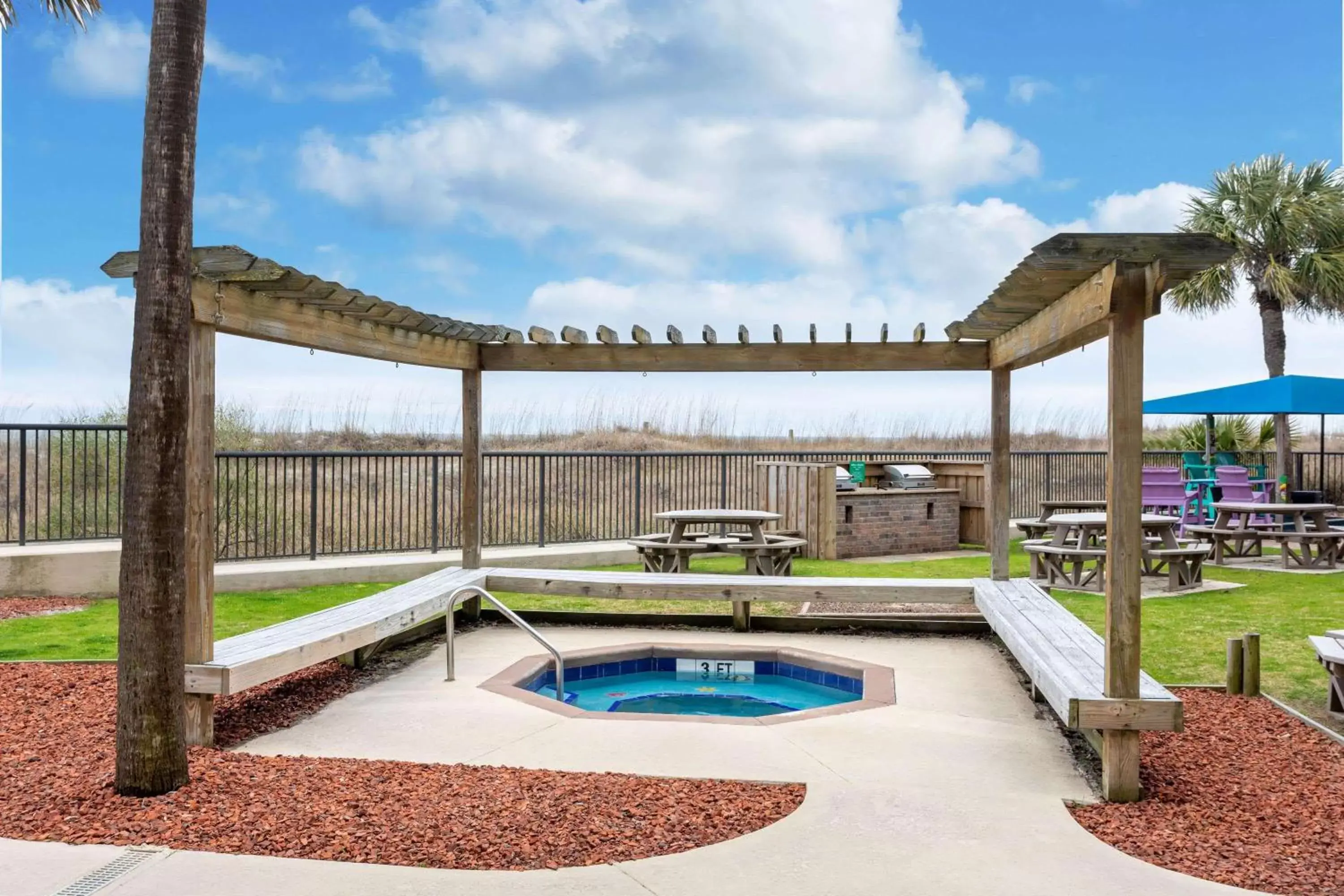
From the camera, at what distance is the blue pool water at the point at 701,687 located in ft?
23.2

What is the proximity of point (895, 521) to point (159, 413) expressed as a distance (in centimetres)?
1154

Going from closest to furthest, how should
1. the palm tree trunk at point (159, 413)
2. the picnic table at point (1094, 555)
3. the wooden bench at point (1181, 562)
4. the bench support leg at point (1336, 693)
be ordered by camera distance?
1. the palm tree trunk at point (159, 413)
2. the bench support leg at point (1336, 693)
3. the picnic table at point (1094, 555)
4. the wooden bench at point (1181, 562)

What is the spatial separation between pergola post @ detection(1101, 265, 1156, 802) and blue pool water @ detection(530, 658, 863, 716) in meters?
2.59

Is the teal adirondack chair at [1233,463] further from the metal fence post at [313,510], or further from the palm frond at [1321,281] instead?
the metal fence post at [313,510]

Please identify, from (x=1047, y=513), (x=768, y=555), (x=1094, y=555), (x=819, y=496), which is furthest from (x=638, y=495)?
(x=1094, y=555)

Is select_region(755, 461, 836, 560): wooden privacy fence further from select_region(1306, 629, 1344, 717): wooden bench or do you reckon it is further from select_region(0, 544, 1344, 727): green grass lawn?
select_region(1306, 629, 1344, 717): wooden bench

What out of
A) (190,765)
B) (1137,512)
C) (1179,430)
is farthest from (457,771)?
(1179,430)

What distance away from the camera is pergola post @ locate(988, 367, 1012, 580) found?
8617 mm

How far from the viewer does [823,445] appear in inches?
963

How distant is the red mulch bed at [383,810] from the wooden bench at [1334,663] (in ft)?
11.5

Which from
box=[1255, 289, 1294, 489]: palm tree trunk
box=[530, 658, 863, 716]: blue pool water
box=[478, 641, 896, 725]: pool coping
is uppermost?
box=[1255, 289, 1294, 489]: palm tree trunk

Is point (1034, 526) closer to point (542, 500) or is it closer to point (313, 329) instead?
point (542, 500)

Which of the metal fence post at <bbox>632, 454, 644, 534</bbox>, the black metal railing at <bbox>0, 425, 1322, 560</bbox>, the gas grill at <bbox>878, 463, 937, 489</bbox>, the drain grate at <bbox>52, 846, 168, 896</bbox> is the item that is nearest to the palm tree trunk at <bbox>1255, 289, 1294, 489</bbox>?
the black metal railing at <bbox>0, 425, 1322, 560</bbox>

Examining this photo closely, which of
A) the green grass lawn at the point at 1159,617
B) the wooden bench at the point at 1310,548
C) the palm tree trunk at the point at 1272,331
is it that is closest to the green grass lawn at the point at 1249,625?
the green grass lawn at the point at 1159,617
